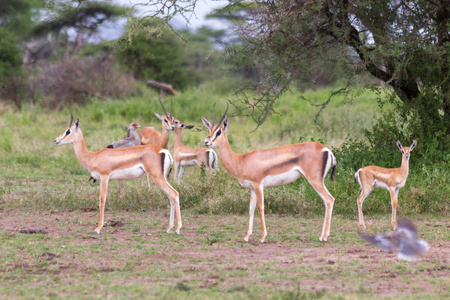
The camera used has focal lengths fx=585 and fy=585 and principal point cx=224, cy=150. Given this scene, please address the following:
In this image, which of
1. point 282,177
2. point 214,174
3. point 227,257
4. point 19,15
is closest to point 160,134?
point 214,174

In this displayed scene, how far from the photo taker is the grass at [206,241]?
4289mm

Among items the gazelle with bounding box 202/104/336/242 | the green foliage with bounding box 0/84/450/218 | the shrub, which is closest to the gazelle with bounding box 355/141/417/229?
the green foliage with bounding box 0/84/450/218

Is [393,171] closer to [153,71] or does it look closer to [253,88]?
[253,88]

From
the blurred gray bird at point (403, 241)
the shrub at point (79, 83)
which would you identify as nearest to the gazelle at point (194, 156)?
the blurred gray bird at point (403, 241)

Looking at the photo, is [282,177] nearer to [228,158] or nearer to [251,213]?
[251,213]

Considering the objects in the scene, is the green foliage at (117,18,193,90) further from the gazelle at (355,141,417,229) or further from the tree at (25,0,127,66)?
the gazelle at (355,141,417,229)

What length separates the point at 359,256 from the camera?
17.4ft

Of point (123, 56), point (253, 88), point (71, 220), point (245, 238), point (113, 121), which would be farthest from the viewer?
point (123, 56)

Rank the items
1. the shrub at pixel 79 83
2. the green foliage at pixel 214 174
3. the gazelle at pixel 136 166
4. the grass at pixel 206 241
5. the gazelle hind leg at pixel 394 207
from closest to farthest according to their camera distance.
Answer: the grass at pixel 206 241 → the gazelle at pixel 136 166 → the gazelle hind leg at pixel 394 207 → the green foliage at pixel 214 174 → the shrub at pixel 79 83

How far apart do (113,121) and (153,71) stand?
7790mm

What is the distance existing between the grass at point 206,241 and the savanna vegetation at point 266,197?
0.02 meters

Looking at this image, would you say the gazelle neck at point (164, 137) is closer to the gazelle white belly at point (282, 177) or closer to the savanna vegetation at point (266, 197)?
the savanna vegetation at point (266, 197)

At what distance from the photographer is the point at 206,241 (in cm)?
596

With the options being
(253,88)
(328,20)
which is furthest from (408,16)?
(253,88)
